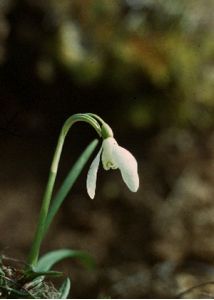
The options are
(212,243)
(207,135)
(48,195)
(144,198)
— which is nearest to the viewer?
(48,195)

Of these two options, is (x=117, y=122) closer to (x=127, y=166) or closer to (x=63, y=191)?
(x=63, y=191)

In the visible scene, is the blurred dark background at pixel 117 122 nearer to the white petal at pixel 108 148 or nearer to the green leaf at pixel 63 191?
the green leaf at pixel 63 191

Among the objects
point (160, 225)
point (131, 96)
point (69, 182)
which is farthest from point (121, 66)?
point (69, 182)

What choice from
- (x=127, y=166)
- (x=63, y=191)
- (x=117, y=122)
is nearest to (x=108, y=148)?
(x=127, y=166)

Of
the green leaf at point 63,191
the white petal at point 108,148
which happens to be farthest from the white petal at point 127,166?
the green leaf at point 63,191

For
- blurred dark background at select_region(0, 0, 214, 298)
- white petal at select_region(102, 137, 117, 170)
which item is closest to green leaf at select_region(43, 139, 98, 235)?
white petal at select_region(102, 137, 117, 170)

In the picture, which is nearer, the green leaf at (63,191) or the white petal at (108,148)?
the white petal at (108,148)

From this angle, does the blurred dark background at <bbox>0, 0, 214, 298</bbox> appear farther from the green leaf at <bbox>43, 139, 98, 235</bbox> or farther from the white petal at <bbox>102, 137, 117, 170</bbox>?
the white petal at <bbox>102, 137, 117, 170</bbox>

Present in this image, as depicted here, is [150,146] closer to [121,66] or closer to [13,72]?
[121,66]
